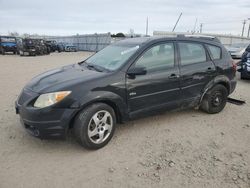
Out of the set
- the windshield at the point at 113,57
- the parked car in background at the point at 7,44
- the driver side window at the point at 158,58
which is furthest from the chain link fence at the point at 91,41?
the driver side window at the point at 158,58

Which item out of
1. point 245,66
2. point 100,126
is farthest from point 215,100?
point 245,66

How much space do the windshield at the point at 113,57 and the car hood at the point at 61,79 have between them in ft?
1.02

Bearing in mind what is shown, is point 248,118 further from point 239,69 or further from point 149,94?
point 239,69

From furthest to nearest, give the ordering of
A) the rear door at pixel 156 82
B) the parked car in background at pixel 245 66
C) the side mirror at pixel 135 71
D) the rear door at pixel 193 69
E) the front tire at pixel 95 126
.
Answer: the parked car in background at pixel 245 66, the rear door at pixel 193 69, the rear door at pixel 156 82, the side mirror at pixel 135 71, the front tire at pixel 95 126

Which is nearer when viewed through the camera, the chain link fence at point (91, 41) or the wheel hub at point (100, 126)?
the wheel hub at point (100, 126)

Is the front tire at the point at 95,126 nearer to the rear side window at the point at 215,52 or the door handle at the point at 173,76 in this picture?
the door handle at the point at 173,76

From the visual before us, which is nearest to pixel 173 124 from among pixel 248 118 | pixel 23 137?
pixel 248 118

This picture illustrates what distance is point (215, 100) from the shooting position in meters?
5.07

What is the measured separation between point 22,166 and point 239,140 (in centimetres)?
340

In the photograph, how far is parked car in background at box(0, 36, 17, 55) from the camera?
85.0 feet

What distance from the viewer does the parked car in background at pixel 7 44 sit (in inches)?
1020

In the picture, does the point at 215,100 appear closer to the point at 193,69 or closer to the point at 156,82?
the point at 193,69

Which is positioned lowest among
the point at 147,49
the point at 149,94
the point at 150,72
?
the point at 149,94

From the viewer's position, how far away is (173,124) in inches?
180
